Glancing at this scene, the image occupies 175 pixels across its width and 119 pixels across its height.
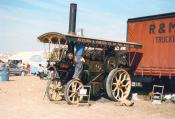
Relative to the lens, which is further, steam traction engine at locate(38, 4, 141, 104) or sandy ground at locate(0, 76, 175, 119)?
steam traction engine at locate(38, 4, 141, 104)

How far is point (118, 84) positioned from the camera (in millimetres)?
14609

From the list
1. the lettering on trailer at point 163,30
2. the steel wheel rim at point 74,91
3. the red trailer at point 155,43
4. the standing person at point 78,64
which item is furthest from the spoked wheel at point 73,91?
the lettering on trailer at point 163,30

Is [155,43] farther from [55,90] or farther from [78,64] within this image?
[55,90]

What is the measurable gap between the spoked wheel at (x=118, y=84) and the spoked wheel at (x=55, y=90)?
6.38ft

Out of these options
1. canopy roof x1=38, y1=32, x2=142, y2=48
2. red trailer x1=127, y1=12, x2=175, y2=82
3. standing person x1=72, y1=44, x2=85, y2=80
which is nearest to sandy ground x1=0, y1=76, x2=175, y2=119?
standing person x1=72, y1=44, x2=85, y2=80

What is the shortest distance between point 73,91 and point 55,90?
142 cm

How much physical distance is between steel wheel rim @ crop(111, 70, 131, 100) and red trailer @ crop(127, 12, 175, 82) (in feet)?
3.95

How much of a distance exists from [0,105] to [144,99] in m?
6.37

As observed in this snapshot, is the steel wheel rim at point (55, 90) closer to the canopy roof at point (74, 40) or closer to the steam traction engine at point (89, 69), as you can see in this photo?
the steam traction engine at point (89, 69)

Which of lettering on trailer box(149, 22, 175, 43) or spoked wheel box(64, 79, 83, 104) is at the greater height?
lettering on trailer box(149, 22, 175, 43)

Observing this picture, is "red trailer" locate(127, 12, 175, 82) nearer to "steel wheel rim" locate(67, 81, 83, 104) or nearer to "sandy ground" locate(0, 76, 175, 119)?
"sandy ground" locate(0, 76, 175, 119)

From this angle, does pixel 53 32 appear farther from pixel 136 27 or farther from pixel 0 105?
pixel 136 27

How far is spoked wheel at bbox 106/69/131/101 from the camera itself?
46.3 ft

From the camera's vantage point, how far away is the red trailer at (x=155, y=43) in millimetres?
14953
